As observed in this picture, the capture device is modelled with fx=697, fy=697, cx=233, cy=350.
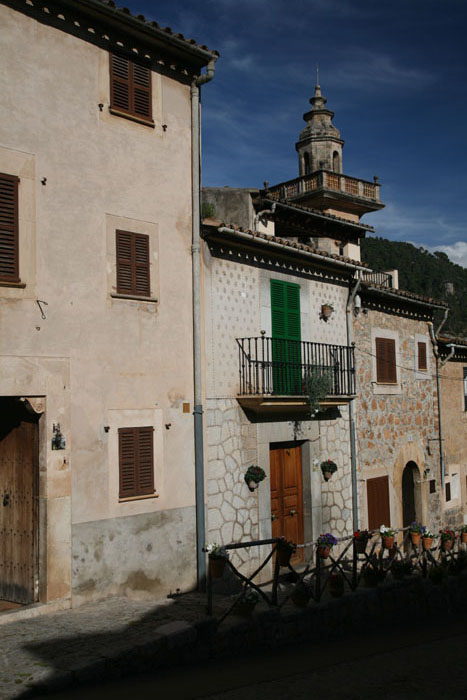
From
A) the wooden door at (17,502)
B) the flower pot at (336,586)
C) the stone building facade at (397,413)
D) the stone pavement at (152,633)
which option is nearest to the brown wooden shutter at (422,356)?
the stone building facade at (397,413)

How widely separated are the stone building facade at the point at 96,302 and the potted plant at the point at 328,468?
4.38 metres

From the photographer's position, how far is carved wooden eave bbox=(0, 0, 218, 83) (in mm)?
11031

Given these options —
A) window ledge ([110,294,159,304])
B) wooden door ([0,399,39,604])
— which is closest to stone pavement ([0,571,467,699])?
wooden door ([0,399,39,604])

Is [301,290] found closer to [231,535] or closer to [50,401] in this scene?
[231,535]

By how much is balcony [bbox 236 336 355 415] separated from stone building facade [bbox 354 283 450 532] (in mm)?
1613

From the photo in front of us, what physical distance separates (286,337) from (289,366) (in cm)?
71

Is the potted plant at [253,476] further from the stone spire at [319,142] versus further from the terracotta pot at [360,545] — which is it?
the stone spire at [319,142]

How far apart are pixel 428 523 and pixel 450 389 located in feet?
14.7

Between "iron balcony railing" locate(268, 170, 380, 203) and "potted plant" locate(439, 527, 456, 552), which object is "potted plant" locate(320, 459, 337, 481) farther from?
A: "iron balcony railing" locate(268, 170, 380, 203)

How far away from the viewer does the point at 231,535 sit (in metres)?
13.4

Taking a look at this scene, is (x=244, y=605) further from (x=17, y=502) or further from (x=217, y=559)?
(x=17, y=502)

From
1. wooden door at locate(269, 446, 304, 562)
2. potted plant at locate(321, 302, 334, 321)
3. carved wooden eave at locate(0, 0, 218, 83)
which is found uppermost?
carved wooden eave at locate(0, 0, 218, 83)

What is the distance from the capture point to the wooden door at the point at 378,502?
17.8 m

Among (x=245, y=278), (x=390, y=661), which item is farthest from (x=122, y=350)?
(x=390, y=661)
